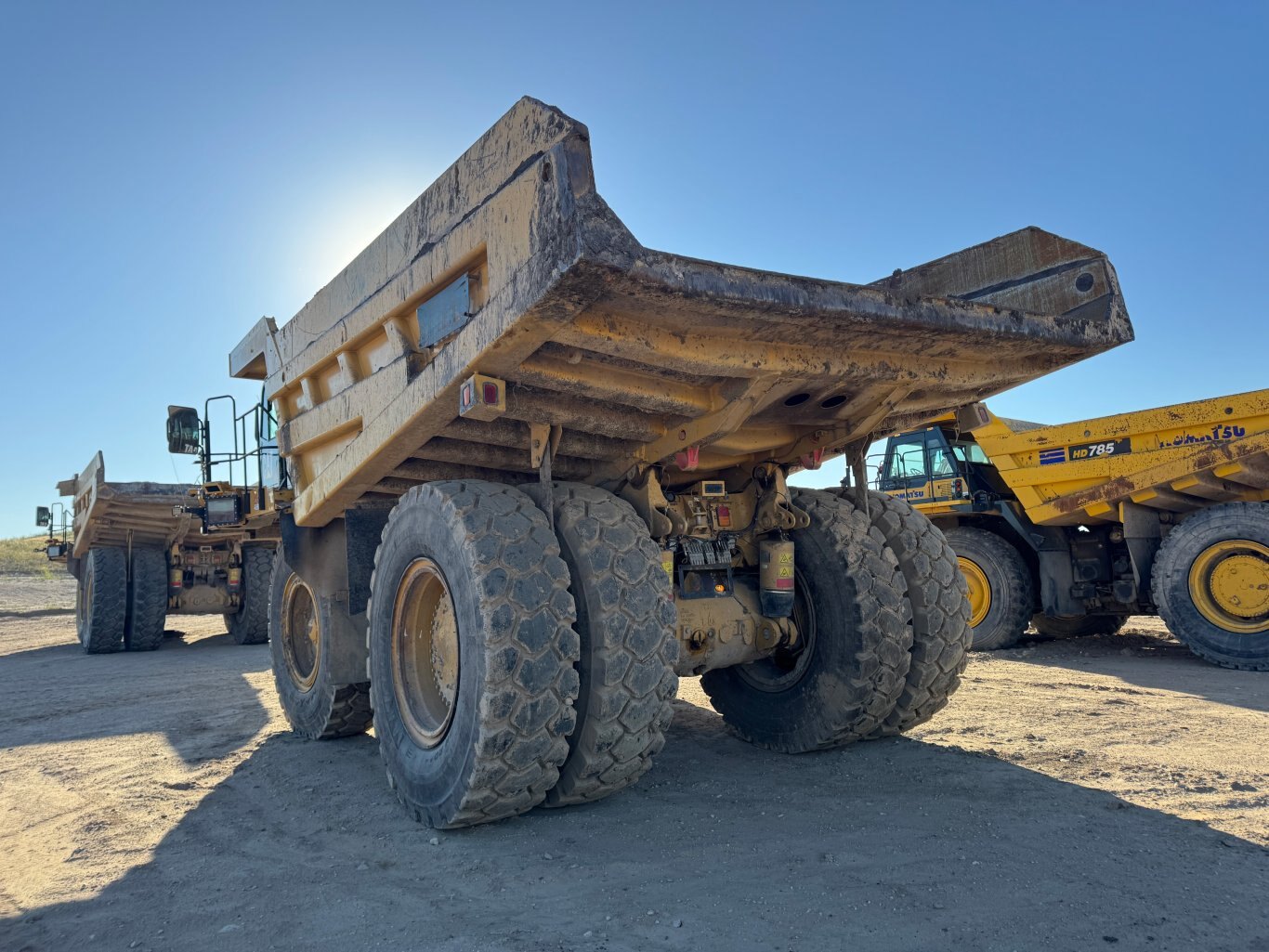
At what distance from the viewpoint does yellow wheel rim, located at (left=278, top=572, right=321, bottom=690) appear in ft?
17.8

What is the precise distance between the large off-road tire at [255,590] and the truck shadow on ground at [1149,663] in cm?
953

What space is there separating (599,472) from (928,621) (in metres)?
1.78

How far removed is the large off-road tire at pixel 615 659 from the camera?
10.3 ft

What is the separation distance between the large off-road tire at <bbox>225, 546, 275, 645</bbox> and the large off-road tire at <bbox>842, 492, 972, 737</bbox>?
397 inches

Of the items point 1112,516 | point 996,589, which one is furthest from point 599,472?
point 1112,516

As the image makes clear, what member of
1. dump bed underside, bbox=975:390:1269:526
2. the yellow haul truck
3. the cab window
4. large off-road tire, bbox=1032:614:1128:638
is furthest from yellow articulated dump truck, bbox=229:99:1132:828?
the yellow haul truck

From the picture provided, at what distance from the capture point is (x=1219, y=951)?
2156mm

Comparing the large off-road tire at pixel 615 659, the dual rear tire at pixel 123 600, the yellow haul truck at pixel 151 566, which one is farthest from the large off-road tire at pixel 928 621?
the dual rear tire at pixel 123 600

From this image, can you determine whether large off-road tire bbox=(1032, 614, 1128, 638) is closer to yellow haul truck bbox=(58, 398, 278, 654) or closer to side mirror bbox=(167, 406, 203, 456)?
side mirror bbox=(167, 406, 203, 456)

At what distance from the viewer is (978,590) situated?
884cm

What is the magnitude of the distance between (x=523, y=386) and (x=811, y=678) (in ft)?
7.03

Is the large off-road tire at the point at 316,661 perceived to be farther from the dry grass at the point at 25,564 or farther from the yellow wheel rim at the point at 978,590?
the dry grass at the point at 25,564

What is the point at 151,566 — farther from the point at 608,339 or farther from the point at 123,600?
the point at 608,339

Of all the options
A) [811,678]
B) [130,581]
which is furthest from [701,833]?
[130,581]
